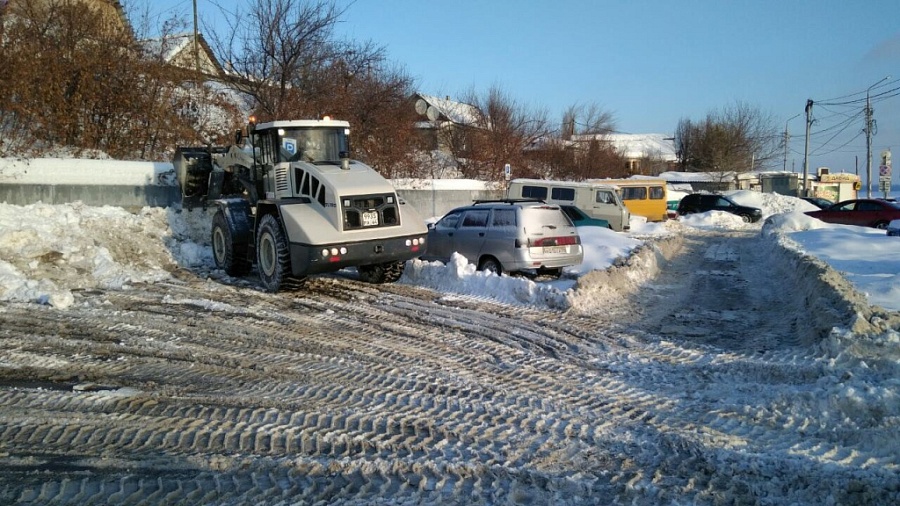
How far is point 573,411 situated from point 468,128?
119 ft

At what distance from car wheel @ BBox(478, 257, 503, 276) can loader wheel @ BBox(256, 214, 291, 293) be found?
368 centimetres

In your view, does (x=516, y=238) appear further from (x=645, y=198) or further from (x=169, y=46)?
(x=645, y=198)

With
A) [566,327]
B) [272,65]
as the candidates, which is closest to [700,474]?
[566,327]

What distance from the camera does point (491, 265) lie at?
12.6 meters

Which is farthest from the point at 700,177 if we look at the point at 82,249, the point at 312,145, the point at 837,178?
the point at 82,249

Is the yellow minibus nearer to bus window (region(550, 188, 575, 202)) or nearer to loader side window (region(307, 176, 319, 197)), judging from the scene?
bus window (region(550, 188, 575, 202))

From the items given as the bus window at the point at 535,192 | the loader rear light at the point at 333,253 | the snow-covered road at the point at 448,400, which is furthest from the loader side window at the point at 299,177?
the bus window at the point at 535,192

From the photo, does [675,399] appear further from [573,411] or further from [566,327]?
[566,327]

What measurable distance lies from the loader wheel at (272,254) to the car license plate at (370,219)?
4.44 feet

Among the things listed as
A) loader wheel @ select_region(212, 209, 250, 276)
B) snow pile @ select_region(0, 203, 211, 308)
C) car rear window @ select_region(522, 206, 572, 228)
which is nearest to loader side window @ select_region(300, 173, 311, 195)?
loader wheel @ select_region(212, 209, 250, 276)

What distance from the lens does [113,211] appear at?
1434 centimetres

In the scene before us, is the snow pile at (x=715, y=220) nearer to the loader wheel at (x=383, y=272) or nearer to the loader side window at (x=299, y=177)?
the loader wheel at (x=383, y=272)

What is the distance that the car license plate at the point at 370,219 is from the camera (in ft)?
36.1

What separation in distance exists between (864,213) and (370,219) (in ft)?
80.5
